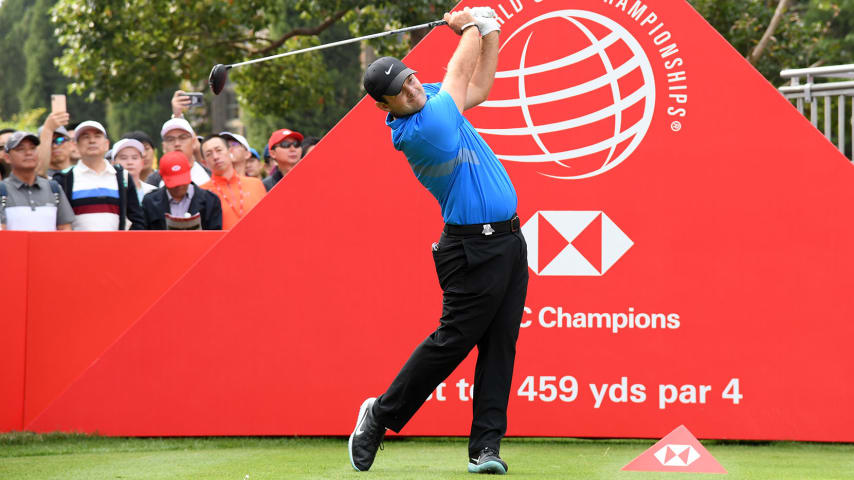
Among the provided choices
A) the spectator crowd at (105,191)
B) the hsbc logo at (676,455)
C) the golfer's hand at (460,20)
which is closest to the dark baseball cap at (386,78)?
the golfer's hand at (460,20)

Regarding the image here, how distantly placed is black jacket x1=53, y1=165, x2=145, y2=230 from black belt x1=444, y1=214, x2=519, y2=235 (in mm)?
3268

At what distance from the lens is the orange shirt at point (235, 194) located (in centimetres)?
811

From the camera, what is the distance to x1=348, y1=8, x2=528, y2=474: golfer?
4867mm

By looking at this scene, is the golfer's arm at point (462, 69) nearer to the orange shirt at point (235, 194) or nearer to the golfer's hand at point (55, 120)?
the orange shirt at point (235, 194)

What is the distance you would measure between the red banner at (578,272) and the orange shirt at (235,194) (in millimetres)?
1723

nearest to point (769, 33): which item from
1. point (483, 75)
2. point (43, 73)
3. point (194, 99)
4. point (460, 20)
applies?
point (194, 99)

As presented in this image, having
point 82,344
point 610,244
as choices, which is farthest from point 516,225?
point 82,344

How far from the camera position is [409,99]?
485 centimetres

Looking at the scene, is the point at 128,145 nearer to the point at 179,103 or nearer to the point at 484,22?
the point at 179,103

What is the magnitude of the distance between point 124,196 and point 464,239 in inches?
134

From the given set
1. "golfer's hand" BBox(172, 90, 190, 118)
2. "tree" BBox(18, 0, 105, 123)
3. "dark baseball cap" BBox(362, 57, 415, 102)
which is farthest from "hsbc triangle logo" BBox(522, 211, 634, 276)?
"tree" BBox(18, 0, 105, 123)

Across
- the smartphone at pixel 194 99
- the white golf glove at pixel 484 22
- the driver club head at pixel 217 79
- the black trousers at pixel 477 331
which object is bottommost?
the black trousers at pixel 477 331

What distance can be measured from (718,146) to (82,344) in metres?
3.63

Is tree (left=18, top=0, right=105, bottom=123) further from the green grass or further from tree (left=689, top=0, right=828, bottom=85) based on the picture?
the green grass
